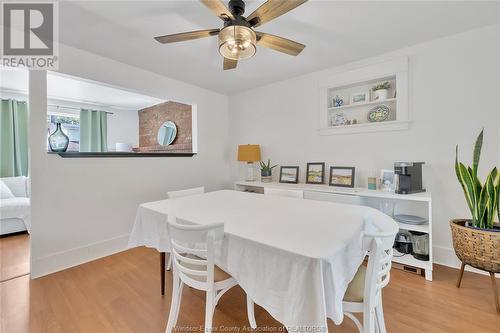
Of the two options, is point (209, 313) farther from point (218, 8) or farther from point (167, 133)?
point (167, 133)

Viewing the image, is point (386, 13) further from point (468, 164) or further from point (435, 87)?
point (468, 164)

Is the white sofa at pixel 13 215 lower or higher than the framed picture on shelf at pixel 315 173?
lower

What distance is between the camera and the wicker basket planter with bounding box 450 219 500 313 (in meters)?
1.64

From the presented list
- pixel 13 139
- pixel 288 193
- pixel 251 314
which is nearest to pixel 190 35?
pixel 288 193

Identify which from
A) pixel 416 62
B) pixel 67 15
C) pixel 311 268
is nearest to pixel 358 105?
pixel 416 62

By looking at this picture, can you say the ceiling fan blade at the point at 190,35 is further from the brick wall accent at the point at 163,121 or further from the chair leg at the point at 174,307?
the brick wall accent at the point at 163,121

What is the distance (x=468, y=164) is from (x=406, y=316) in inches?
62.0

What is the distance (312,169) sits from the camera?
3.10 metres

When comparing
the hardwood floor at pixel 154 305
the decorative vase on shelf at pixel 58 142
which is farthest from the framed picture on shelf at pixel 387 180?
the decorative vase on shelf at pixel 58 142

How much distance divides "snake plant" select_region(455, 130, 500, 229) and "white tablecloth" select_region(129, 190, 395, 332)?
3.16 feet

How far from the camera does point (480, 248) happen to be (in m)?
1.70

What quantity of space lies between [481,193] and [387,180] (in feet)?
2.45

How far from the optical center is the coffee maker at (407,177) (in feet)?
7.06

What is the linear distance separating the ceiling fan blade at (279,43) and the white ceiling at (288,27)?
0.97ft
